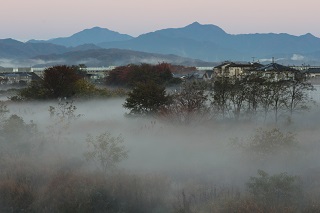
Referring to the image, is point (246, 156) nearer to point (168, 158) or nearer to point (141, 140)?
point (168, 158)

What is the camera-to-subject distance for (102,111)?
2045 inches

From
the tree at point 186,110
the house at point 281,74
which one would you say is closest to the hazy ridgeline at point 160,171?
the tree at point 186,110

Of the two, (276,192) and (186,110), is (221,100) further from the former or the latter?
(276,192)

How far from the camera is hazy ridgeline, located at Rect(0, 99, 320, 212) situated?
19625mm

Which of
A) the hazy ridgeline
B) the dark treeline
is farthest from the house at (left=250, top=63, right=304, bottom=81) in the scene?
the hazy ridgeline

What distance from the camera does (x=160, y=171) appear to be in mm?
25359

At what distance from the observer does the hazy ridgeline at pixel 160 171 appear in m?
19.6

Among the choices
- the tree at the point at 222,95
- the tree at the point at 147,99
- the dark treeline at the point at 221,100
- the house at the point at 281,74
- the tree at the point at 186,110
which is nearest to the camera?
the tree at the point at 186,110

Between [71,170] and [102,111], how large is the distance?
88.1 feet

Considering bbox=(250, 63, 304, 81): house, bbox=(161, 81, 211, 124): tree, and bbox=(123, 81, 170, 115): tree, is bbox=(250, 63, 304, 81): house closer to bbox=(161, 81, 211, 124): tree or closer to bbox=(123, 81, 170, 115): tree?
bbox=(161, 81, 211, 124): tree

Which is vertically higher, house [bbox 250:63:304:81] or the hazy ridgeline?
house [bbox 250:63:304:81]

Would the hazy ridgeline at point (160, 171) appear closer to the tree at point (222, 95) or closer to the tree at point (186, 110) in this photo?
the tree at point (186, 110)

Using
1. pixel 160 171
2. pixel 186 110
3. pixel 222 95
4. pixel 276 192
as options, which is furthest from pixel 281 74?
pixel 276 192

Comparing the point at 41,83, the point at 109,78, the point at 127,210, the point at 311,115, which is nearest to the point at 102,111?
the point at 41,83
